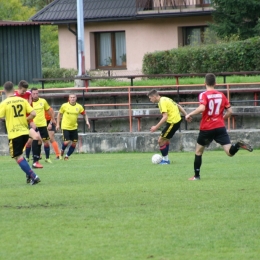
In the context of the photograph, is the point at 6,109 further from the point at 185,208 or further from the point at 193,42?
the point at 193,42

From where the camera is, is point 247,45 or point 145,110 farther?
point 247,45

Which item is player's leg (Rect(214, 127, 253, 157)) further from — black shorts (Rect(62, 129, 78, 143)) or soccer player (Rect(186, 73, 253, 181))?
black shorts (Rect(62, 129, 78, 143))

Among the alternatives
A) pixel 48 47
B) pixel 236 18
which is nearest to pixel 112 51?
pixel 236 18

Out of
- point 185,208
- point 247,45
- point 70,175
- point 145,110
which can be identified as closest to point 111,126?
point 145,110

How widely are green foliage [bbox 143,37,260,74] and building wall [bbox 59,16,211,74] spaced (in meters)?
4.75

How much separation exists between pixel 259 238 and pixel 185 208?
2.16 meters

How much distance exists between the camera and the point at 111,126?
27.0m

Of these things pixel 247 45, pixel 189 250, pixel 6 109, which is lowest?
pixel 189 250

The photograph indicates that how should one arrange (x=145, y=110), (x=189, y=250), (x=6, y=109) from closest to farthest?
(x=189, y=250) < (x=6, y=109) < (x=145, y=110)

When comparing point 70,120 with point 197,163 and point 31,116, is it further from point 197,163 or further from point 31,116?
point 197,163

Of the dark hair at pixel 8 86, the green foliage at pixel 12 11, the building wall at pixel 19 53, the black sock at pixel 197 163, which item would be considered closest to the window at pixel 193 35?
the building wall at pixel 19 53

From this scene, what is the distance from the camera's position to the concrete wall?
23.5 metres

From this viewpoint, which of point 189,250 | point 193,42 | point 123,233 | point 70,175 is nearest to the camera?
point 189,250

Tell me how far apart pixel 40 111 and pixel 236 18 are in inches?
552
